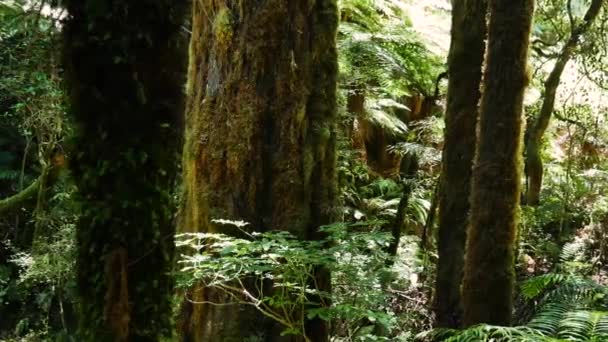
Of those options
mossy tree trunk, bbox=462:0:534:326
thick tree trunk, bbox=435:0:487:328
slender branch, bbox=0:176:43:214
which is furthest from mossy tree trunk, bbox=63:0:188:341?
slender branch, bbox=0:176:43:214

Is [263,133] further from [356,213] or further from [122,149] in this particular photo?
[356,213]

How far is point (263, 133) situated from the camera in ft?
12.1

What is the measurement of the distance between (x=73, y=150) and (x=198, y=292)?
221 cm

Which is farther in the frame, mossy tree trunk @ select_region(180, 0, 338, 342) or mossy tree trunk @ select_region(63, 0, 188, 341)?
mossy tree trunk @ select_region(180, 0, 338, 342)

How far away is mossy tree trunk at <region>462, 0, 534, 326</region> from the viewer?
4.15m

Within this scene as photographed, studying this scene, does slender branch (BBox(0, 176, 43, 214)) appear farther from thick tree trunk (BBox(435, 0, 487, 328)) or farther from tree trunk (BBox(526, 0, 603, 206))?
tree trunk (BBox(526, 0, 603, 206))

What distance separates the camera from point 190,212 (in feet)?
12.7

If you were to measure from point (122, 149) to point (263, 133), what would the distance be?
206 centimetres

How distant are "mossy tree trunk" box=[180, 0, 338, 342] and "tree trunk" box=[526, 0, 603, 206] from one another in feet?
14.8

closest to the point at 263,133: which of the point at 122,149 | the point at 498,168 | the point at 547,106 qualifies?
the point at 498,168

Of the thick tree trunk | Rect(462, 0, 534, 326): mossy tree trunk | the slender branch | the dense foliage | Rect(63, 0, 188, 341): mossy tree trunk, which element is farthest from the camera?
the slender branch

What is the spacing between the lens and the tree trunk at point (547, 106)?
7.00 metres

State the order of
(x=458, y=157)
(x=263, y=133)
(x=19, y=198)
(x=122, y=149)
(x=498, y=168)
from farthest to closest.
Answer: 1. (x=19, y=198)
2. (x=458, y=157)
3. (x=498, y=168)
4. (x=263, y=133)
5. (x=122, y=149)

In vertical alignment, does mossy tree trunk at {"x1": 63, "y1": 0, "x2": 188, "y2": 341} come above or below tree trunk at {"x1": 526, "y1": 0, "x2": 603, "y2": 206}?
below
